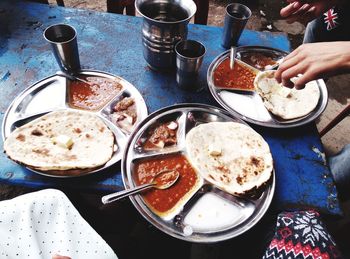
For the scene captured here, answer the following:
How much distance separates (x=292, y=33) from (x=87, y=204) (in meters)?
4.37

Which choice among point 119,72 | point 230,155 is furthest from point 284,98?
point 119,72

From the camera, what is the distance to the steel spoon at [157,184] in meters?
1.42

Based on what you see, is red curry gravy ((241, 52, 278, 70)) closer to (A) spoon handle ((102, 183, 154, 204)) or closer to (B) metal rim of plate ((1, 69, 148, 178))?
(B) metal rim of plate ((1, 69, 148, 178))

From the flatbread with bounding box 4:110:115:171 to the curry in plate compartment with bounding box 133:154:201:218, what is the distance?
21 centimetres

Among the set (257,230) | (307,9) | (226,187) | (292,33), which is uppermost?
(307,9)

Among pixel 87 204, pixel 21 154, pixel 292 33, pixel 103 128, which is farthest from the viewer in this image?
pixel 292 33

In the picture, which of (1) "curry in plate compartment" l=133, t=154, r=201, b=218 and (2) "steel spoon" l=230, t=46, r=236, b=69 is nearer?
(1) "curry in plate compartment" l=133, t=154, r=201, b=218

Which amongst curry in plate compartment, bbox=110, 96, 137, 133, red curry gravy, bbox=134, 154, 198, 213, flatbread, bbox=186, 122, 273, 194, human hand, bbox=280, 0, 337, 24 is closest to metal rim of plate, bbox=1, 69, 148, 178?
curry in plate compartment, bbox=110, 96, 137, 133

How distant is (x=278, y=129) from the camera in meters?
1.85

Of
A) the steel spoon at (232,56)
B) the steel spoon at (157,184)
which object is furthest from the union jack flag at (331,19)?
the steel spoon at (157,184)

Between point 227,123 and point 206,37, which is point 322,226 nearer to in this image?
point 227,123

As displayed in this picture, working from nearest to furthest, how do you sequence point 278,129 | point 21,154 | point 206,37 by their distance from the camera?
point 21,154
point 278,129
point 206,37

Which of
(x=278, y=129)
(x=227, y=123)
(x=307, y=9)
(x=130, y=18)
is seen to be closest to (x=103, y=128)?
(x=227, y=123)

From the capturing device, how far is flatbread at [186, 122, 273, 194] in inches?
62.1
